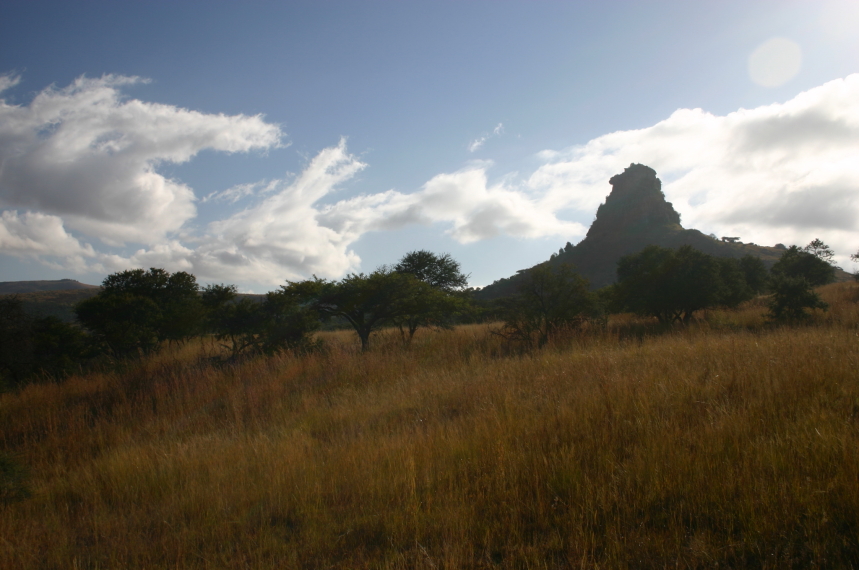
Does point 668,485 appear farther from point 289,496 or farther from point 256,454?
point 256,454

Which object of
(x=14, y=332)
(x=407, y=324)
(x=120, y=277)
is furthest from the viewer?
(x=120, y=277)

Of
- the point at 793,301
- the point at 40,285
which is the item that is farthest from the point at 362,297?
the point at 40,285

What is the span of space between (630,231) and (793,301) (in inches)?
4347

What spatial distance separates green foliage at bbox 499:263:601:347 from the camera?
1202 centimetres

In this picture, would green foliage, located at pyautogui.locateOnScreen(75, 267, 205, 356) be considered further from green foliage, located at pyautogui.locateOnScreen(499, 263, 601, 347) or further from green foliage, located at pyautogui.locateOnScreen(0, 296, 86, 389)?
green foliage, located at pyautogui.locateOnScreen(499, 263, 601, 347)

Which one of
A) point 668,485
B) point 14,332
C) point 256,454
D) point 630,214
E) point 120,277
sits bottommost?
point 256,454

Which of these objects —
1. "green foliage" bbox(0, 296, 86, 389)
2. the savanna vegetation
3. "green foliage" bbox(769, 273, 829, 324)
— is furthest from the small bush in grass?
"green foliage" bbox(769, 273, 829, 324)

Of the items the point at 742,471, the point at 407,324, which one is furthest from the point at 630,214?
the point at 742,471

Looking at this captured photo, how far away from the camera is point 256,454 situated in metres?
4.57

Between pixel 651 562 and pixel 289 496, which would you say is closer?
pixel 651 562

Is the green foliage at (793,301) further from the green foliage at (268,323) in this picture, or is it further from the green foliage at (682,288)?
the green foliage at (268,323)

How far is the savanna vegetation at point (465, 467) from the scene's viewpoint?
2.42 meters

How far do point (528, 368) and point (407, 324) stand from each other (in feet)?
24.2

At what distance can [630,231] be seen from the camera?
111500 mm
